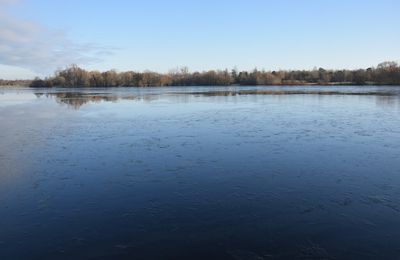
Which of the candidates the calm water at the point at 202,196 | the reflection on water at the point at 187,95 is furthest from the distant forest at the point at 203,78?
the calm water at the point at 202,196

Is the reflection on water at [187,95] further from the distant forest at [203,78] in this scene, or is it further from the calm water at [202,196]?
the distant forest at [203,78]

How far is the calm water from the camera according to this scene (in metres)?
4.40

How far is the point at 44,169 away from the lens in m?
7.91

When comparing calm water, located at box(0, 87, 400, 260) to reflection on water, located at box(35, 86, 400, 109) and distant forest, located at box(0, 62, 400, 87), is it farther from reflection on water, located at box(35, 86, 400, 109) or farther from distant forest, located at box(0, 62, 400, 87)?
distant forest, located at box(0, 62, 400, 87)

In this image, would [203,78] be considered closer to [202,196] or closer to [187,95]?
[187,95]

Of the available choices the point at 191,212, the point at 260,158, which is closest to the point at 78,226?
the point at 191,212

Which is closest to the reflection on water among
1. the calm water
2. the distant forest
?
the calm water

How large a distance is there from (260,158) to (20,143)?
23.3ft

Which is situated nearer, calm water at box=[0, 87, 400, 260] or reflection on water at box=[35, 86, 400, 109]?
calm water at box=[0, 87, 400, 260]

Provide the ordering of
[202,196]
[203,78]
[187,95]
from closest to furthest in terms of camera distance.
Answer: [202,196], [187,95], [203,78]

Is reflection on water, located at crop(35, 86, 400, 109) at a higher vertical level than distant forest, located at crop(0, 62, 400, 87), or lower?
lower

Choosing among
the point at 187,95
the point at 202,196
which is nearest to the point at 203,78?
the point at 187,95

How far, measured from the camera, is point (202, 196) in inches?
238

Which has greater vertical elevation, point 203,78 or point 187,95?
point 203,78
